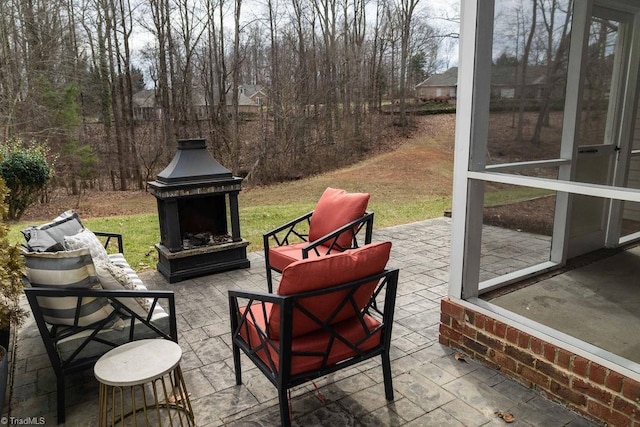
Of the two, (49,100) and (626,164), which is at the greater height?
(49,100)

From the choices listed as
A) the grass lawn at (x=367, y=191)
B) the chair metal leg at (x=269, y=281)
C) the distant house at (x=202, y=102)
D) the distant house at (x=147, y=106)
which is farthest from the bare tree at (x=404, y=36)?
the chair metal leg at (x=269, y=281)

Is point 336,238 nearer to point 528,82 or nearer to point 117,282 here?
point 117,282

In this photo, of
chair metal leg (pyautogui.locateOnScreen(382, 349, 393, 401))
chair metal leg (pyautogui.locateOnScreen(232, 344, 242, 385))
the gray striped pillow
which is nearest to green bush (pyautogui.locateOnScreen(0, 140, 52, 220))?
the gray striped pillow

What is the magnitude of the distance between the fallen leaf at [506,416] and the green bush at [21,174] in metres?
7.82

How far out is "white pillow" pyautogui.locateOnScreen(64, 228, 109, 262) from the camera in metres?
2.70

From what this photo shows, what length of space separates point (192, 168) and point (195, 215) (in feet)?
2.00

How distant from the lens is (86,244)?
2812 mm

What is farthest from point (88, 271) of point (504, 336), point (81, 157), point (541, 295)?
point (81, 157)

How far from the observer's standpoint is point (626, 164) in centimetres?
395

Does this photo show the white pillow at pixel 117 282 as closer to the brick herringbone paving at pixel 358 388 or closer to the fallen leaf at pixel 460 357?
the brick herringbone paving at pixel 358 388

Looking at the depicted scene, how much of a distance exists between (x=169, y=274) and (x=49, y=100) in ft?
32.6

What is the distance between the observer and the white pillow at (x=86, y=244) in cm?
270

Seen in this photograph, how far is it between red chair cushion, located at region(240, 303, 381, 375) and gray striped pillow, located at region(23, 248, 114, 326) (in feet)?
2.75

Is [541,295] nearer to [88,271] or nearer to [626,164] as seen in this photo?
[626,164]
